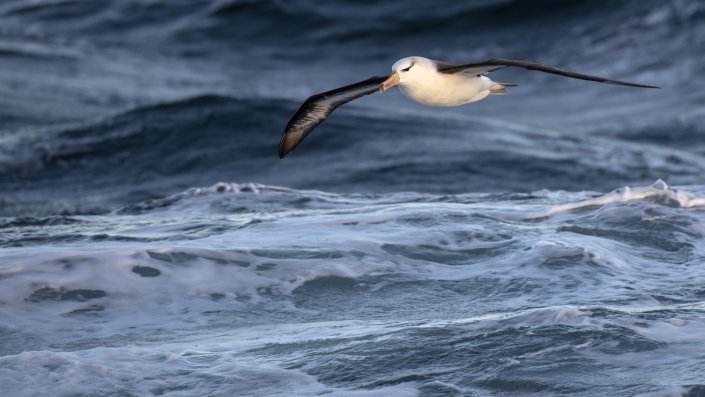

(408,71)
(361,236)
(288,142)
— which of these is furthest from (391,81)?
(361,236)

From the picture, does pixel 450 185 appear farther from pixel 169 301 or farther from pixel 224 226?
pixel 169 301

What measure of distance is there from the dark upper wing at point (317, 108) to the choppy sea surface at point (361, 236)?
96cm

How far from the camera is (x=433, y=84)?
27.3 feet

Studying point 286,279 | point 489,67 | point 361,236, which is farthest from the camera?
point 361,236

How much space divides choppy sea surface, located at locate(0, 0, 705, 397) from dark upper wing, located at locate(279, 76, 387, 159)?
37.7 inches

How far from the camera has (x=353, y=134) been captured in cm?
1809

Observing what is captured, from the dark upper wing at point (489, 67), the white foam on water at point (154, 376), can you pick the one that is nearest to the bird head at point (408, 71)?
the dark upper wing at point (489, 67)

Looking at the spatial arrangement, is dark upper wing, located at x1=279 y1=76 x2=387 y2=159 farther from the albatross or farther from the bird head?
the bird head

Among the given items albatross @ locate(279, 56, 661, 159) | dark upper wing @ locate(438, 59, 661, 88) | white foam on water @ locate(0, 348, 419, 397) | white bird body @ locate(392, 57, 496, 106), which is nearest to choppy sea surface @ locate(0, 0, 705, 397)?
white foam on water @ locate(0, 348, 419, 397)

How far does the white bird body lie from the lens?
8.21 m

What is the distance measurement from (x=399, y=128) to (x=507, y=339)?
11820 millimetres

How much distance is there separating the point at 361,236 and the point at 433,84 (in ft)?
6.18

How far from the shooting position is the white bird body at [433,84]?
8.21 m

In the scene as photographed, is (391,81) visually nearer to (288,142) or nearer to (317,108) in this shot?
(317,108)
